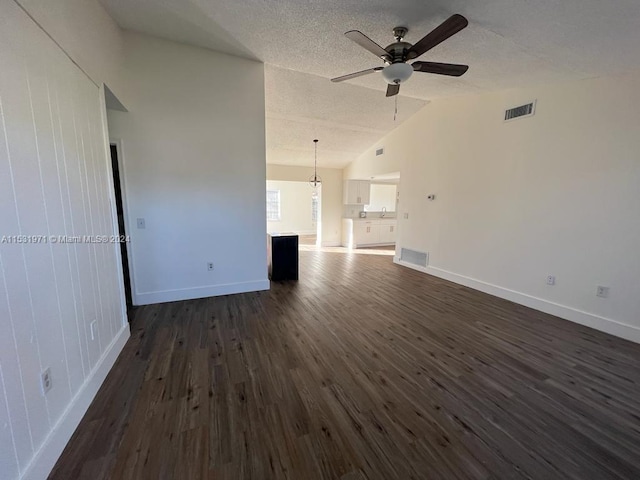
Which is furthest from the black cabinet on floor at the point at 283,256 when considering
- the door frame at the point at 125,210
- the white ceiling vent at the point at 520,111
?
the white ceiling vent at the point at 520,111

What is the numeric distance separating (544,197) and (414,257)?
255 centimetres

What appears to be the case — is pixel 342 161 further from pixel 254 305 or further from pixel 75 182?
pixel 75 182

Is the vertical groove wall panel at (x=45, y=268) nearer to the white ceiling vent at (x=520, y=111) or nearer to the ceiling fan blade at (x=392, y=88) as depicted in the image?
the ceiling fan blade at (x=392, y=88)

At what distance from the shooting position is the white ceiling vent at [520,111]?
3.45m

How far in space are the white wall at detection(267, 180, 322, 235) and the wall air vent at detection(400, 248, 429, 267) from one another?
6.21 m

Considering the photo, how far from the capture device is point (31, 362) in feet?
4.18

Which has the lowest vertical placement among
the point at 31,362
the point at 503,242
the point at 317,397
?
the point at 317,397

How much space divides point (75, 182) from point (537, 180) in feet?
15.9

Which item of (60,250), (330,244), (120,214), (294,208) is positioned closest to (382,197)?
(330,244)

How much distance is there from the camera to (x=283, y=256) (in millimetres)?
4684

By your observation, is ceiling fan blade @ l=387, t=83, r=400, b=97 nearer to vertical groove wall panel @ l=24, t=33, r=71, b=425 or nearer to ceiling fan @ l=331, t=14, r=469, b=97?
ceiling fan @ l=331, t=14, r=469, b=97

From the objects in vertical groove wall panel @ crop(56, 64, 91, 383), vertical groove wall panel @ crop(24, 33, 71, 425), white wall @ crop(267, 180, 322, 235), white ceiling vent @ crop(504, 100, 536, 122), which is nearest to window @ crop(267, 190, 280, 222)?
white wall @ crop(267, 180, 322, 235)

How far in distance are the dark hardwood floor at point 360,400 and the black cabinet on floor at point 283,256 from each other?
4.70 feet

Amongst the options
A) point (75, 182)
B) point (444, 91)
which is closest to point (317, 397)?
point (75, 182)
